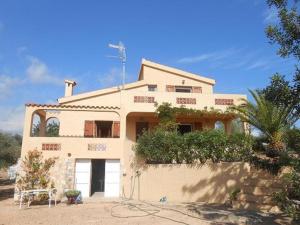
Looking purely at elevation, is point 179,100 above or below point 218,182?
above

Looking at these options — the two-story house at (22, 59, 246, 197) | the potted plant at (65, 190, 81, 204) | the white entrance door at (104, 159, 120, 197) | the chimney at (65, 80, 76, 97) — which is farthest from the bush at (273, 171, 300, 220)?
the chimney at (65, 80, 76, 97)

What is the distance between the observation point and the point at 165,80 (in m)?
25.0

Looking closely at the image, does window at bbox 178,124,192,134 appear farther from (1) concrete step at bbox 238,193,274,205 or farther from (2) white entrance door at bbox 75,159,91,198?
(1) concrete step at bbox 238,193,274,205

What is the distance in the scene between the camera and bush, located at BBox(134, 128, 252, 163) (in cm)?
1798

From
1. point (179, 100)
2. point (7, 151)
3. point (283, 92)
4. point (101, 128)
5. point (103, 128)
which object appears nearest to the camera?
point (283, 92)

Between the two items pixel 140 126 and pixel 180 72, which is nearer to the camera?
pixel 140 126

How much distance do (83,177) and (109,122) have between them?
5.60 metres

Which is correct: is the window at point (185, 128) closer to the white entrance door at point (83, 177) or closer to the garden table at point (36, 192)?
the white entrance door at point (83, 177)

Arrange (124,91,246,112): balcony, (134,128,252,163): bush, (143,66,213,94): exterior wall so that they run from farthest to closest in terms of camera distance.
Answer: (143,66,213,94): exterior wall → (124,91,246,112): balcony → (134,128,252,163): bush

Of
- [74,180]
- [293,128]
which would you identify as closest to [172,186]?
[74,180]

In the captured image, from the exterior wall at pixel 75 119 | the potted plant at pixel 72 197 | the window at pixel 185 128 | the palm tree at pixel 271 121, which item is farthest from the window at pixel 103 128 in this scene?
the palm tree at pixel 271 121

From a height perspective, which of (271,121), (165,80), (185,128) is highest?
(165,80)

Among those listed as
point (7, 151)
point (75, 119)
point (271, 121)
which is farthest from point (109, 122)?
point (7, 151)

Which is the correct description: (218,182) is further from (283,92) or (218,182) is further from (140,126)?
(283,92)
